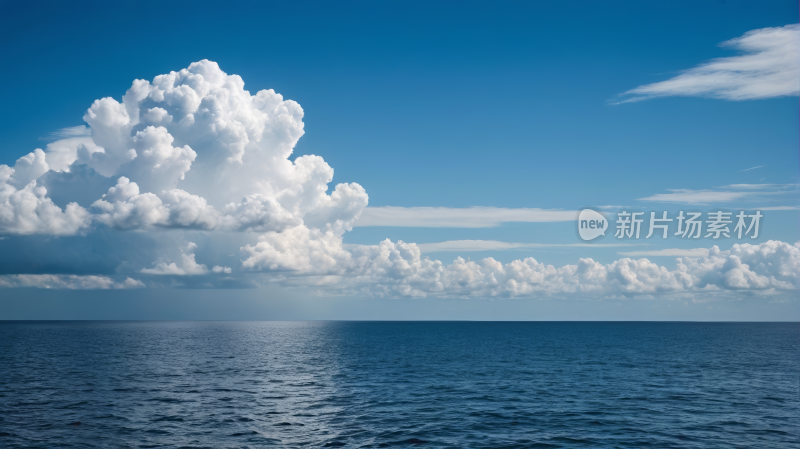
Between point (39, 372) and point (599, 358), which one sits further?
point (599, 358)

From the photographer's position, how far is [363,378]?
3056 inches

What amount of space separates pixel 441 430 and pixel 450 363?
57227 millimetres

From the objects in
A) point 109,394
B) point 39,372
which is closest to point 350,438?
point 109,394

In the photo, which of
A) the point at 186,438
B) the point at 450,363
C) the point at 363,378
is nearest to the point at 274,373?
the point at 363,378

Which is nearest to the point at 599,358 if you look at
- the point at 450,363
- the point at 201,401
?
the point at 450,363

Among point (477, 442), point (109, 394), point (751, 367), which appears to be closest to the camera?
point (477, 442)

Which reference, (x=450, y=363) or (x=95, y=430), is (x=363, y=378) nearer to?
(x=450, y=363)

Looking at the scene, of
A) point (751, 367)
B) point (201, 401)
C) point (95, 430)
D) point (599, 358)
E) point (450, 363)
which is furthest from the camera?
point (599, 358)

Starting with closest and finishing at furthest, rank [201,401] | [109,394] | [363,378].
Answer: [201,401], [109,394], [363,378]

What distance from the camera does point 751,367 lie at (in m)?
91.3

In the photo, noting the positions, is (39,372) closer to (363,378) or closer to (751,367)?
(363,378)

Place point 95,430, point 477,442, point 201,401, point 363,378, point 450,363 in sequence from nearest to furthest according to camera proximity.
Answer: point 477,442
point 95,430
point 201,401
point 363,378
point 450,363

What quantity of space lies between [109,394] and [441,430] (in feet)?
138

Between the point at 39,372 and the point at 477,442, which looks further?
the point at 39,372
